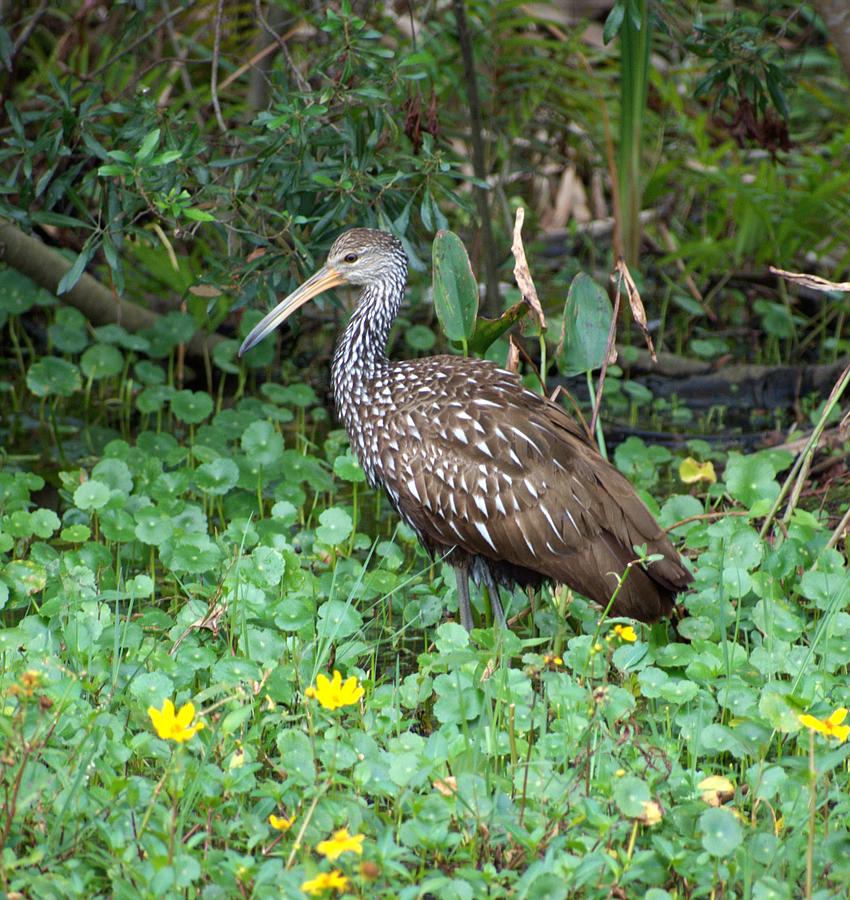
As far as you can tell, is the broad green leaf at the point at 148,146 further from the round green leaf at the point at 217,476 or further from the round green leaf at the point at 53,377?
the round green leaf at the point at 53,377

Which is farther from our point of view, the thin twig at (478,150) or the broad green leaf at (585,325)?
the thin twig at (478,150)

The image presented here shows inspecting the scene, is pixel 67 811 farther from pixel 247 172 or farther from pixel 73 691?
pixel 247 172

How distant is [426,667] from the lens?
3832 mm

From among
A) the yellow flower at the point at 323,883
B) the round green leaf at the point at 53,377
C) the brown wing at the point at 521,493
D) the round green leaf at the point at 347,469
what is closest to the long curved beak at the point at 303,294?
the round green leaf at the point at 347,469

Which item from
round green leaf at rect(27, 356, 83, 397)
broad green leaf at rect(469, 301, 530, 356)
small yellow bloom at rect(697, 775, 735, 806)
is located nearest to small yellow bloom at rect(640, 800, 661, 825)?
small yellow bloom at rect(697, 775, 735, 806)

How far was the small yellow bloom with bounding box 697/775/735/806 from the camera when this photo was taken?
3.14m

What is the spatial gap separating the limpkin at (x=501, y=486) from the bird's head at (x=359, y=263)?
447 millimetres

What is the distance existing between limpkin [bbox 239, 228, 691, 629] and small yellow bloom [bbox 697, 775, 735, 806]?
899 mm

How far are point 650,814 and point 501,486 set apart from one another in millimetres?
1522

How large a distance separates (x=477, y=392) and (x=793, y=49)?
5768 mm

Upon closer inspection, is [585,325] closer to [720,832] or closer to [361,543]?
[361,543]

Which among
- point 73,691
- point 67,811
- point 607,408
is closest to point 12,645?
point 73,691

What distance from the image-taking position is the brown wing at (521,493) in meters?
4.20

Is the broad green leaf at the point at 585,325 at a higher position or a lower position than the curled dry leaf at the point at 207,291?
higher
